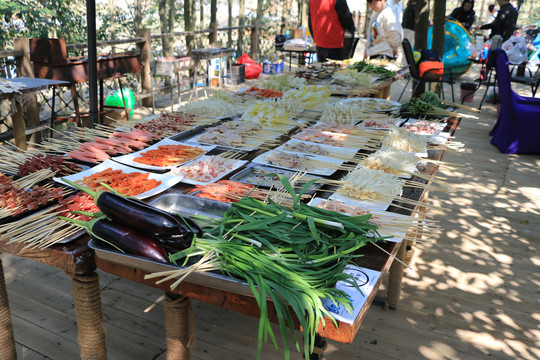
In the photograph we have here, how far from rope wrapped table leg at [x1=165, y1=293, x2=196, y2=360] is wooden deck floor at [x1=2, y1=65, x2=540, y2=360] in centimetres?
73

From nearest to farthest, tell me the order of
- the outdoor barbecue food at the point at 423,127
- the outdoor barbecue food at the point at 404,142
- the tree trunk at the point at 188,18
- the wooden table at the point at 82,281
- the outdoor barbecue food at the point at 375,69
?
the wooden table at the point at 82,281 → the outdoor barbecue food at the point at 404,142 → the outdoor barbecue food at the point at 423,127 → the outdoor barbecue food at the point at 375,69 → the tree trunk at the point at 188,18

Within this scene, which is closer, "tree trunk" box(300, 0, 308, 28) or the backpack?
the backpack

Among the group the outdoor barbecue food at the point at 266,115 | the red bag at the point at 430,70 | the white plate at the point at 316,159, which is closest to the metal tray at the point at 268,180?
the white plate at the point at 316,159

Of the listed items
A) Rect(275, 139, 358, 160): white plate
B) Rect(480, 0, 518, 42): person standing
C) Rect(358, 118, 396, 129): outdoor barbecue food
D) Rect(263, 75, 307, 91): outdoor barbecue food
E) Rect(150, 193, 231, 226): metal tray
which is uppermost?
Rect(480, 0, 518, 42): person standing

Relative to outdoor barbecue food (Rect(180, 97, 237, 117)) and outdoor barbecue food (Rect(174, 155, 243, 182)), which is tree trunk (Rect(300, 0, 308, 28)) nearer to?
outdoor barbecue food (Rect(180, 97, 237, 117))

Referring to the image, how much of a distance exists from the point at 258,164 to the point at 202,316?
1115 mm

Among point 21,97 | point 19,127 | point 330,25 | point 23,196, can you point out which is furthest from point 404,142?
point 330,25

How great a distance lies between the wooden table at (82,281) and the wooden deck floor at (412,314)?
672mm

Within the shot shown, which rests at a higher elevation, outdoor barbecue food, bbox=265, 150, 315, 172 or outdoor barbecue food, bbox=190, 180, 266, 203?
outdoor barbecue food, bbox=265, 150, 315, 172

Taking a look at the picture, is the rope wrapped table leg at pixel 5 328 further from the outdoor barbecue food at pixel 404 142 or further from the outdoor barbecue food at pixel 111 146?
the outdoor barbecue food at pixel 404 142

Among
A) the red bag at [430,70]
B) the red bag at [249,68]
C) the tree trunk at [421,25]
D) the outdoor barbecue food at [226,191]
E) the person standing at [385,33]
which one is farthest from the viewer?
the red bag at [249,68]

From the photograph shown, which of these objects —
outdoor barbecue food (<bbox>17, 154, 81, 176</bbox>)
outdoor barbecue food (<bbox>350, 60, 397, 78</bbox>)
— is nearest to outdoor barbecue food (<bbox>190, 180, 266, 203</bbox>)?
outdoor barbecue food (<bbox>17, 154, 81, 176</bbox>)

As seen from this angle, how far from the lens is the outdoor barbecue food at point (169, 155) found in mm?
2531

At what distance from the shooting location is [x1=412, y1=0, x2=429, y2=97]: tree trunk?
7992mm
